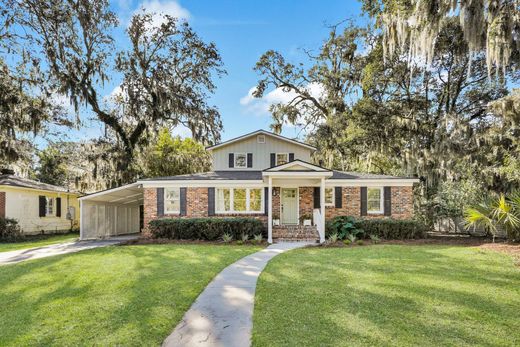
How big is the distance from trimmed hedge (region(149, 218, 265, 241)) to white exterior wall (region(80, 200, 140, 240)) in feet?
14.3

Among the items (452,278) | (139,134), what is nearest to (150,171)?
(139,134)

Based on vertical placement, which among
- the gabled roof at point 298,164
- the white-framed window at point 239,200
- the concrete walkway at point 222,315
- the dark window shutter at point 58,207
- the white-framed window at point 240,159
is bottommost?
the concrete walkway at point 222,315

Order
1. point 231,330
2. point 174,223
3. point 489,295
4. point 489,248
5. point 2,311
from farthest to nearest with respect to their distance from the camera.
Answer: point 174,223 → point 489,248 → point 489,295 → point 2,311 → point 231,330

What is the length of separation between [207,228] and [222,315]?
31.3 ft

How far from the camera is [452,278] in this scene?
6.91 meters

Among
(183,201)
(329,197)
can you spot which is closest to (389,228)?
(329,197)

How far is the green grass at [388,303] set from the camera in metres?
4.08

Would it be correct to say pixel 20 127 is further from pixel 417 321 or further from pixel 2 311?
pixel 417 321

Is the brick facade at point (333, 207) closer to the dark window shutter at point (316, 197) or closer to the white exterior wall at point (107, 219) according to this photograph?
the dark window shutter at point (316, 197)

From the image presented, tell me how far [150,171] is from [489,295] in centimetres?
2083

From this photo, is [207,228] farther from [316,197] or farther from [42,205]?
[42,205]

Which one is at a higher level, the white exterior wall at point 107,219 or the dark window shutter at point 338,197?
the dark window shutter at point 338,197

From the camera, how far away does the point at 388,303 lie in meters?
A: 5.30

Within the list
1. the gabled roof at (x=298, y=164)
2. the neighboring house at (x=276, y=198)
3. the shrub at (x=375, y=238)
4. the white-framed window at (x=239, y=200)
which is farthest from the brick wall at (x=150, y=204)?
the shrub at (x=375, y=238)
